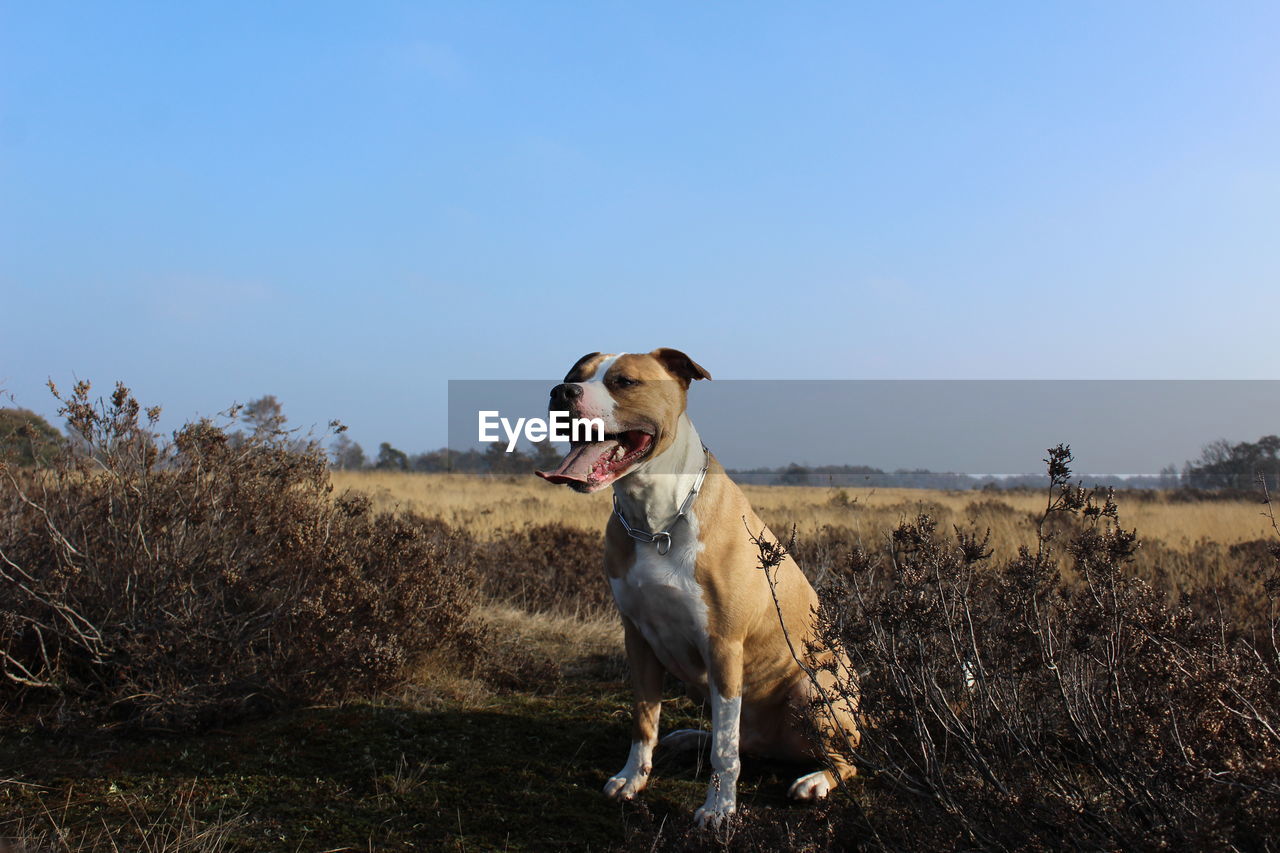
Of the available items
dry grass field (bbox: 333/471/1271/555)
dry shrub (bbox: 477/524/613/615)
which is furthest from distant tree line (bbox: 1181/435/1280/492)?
dry shrub (bbox: 477/524/613/615)

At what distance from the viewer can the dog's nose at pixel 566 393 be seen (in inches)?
130

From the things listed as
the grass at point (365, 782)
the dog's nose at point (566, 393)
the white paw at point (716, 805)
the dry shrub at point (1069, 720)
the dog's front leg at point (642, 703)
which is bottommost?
the grass at point (365, 782)

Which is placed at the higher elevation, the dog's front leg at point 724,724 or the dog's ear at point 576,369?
the dog's ear at point 576,369

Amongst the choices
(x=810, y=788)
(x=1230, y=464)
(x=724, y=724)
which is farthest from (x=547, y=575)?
(x=1230, y=464)

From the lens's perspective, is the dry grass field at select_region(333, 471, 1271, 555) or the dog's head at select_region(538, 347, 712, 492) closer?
the dog's head at select_region(538, 347, 712, 492)

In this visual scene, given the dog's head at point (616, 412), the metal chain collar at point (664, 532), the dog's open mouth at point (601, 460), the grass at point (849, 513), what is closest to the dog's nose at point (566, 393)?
the dog's head at point (616, 412)

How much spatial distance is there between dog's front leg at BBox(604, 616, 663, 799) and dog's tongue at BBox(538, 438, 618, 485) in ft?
2.43

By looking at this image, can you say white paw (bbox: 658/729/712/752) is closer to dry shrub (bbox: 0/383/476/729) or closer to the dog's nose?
dry shrub (bbox: 0/383/476/729)

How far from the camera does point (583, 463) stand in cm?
332

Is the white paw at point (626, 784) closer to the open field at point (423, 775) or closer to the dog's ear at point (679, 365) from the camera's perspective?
the open field at point (423, 775)

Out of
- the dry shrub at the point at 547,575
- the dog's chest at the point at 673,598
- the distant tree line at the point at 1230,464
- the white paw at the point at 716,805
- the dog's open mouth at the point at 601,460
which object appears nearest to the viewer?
the white paw at the point at 716,805

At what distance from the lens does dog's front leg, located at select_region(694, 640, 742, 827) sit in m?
3.28

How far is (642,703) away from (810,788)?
28.7 inches

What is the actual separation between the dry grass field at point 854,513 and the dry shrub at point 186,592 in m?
4.50
